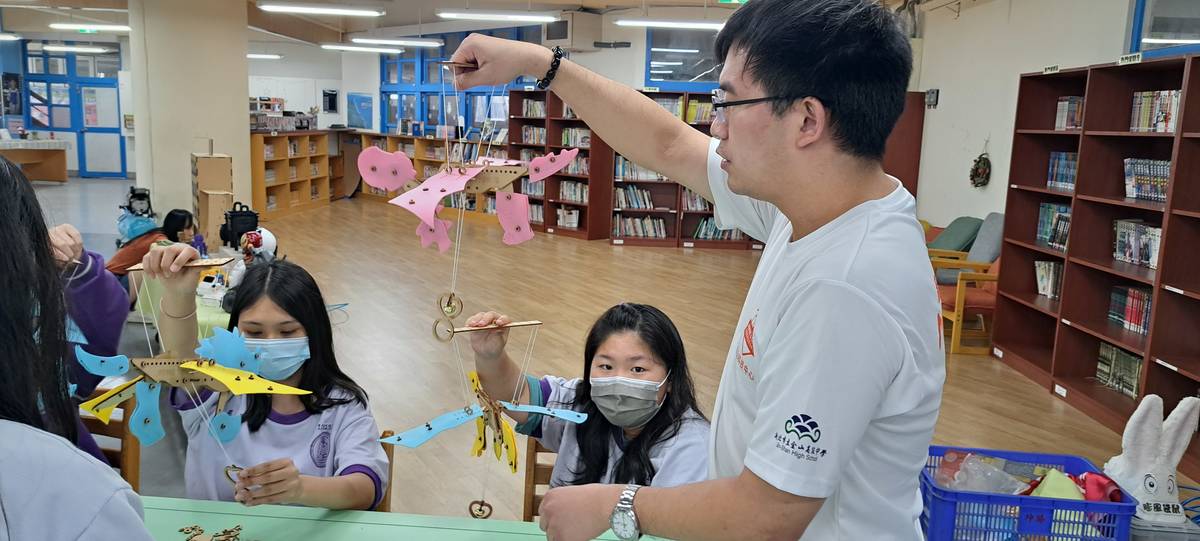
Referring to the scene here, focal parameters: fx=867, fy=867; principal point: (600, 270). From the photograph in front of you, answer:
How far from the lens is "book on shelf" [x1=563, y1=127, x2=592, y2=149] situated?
12.0 meters

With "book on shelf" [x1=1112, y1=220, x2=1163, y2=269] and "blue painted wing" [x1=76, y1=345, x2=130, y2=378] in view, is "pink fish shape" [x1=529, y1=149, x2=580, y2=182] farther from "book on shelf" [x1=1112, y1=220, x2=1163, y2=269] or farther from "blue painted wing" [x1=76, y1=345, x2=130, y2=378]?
"book on shelf" [x1=1112, y1=220, x2=1163, y2=269]

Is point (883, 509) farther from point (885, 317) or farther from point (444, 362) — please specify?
point (444, 362)

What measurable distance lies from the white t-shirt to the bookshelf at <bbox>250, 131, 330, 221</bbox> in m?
12.7

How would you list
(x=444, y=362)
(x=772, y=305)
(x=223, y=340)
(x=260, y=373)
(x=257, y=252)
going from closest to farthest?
(x=772, y=305)
(x=223, y=340)
(x=260, y=373)
(x=257, y=252)
(x=444, y=362)

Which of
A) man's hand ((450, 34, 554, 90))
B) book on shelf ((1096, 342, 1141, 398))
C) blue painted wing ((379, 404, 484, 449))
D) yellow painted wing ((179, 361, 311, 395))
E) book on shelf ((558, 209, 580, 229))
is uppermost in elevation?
man's hand ((450, 34, 554, 90))

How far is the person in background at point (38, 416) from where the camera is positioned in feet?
2.78

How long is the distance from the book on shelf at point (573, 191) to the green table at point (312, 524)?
10145 millimetres

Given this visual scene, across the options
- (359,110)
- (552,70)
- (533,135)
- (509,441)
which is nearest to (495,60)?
(552,70)

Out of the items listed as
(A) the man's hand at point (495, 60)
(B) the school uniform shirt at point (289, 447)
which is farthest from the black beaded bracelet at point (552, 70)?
(B) the school uniform shirt at point (289, 447)

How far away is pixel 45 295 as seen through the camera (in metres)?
1.00

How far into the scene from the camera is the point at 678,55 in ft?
40.6

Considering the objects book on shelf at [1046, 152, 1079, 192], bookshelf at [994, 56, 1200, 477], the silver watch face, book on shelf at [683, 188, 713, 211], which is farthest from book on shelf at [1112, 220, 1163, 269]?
book on shelf at [683, 188, 713, 211]

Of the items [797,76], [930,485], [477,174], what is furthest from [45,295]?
[930,485]

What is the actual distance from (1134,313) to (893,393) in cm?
496
